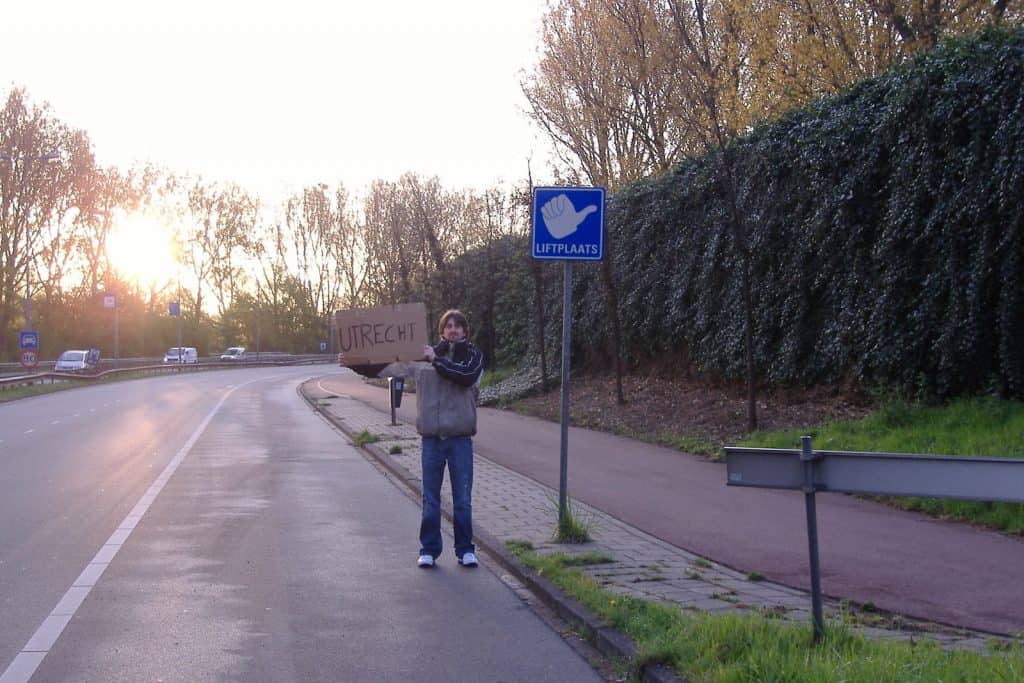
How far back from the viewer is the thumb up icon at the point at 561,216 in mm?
9164

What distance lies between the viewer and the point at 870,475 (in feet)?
16.9

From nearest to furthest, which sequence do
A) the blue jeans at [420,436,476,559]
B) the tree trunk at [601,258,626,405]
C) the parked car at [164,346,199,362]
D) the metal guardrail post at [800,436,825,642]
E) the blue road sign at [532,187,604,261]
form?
the metal guardrail post at [800,436,825,642] < the blue jeans at [420,436,476,559] < the blue road sign at [532,187,604,261] < the tree trunk at [601,258,626,405] < the parked car at [164,346,199,362]

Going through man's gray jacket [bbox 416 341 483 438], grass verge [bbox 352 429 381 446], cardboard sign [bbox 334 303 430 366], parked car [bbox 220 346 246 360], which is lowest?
grass verge [bbox 352 429 381 446]

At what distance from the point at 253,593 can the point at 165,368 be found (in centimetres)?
6408

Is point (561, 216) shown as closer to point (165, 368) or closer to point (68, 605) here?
point (68, 605)

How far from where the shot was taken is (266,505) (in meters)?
11.9

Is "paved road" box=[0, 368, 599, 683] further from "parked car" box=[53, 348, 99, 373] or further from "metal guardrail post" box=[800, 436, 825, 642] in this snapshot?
"parked car" box=[53, 348, 99, 373]

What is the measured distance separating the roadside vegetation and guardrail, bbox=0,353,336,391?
137 ft

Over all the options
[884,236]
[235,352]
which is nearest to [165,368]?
[235,352]

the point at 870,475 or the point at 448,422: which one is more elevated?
the point at 448,422

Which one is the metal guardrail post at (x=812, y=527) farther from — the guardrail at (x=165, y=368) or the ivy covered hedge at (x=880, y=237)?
the guardrail at (x=165, y=368)

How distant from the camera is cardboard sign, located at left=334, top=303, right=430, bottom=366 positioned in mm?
8203

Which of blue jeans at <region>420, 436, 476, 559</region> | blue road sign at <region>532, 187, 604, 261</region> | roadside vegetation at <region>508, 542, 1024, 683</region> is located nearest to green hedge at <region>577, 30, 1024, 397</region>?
blue road sign at <region>532, 187, 604, 261</region>

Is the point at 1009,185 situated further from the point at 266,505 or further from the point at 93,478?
the point at 93,478
